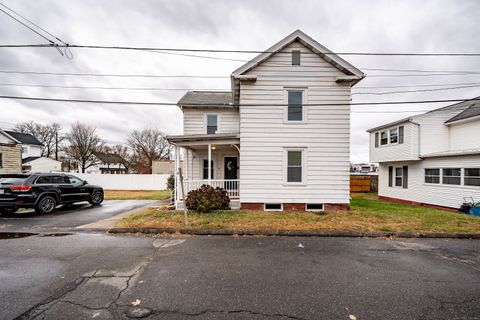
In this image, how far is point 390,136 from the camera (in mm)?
16219

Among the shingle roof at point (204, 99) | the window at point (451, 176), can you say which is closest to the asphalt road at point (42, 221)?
the shingle roof at point (204, 99)

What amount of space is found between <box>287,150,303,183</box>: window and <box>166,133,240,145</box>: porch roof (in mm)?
2603

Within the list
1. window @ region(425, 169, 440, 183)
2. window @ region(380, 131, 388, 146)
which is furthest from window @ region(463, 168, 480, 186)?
window @ region(380, 131, 388, 146)

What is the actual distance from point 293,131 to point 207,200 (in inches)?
192

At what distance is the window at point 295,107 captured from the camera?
952cm

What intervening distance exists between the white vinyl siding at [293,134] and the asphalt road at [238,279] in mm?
3830

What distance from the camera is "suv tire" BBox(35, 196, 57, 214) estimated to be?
29.2 feet

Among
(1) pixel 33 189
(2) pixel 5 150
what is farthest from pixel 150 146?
(1) pixel 33 189

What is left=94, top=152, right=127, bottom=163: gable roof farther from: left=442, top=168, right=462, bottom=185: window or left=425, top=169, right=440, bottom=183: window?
left=442, top=168, right=462, bottom=185: window

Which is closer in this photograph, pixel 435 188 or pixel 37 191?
pixel 37 191

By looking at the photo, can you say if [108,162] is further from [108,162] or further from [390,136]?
[390,136]

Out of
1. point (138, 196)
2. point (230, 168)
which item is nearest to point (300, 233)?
point (230, 168)

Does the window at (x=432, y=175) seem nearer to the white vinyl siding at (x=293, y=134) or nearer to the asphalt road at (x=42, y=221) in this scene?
the white vinyl siding at (x=293, y=134)

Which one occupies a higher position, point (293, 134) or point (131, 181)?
point (293, 134)
